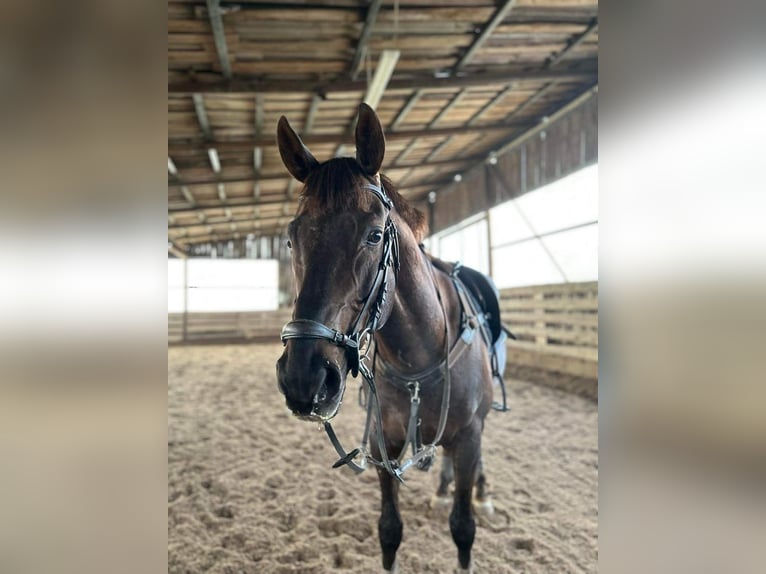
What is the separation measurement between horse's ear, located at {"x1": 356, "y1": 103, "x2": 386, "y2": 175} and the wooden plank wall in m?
4.25

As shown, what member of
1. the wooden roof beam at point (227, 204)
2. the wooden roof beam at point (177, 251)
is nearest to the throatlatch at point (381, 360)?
the wooden roof beam at point (227, 204)

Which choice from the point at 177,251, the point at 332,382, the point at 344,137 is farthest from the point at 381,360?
the point at 177,251

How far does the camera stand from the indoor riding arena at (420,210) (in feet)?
7.45

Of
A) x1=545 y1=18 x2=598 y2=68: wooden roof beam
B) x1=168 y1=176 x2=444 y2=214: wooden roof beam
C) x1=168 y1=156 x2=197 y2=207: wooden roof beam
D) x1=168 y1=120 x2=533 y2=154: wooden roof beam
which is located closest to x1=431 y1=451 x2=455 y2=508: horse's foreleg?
x1=545 y1=18 x2=598 y2=68: wooden roof beam

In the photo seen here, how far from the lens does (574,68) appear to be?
493 centimetres

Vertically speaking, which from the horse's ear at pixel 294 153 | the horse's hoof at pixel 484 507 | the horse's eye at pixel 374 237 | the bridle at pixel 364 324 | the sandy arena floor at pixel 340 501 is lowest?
the sandy arena floor at pixel 340 501

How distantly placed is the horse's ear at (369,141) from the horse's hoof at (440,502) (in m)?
2.08

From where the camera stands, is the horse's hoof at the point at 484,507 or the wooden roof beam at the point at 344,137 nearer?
the horse's hoof at the point at 484,507

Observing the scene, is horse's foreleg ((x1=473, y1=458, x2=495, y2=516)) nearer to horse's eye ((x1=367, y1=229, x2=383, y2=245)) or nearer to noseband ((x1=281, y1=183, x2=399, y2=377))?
noseband ((x1=281, y1=183, x2=399, y2=377))

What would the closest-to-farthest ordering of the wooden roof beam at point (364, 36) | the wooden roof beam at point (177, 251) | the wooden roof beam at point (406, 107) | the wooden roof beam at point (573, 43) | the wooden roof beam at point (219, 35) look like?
the wooden roof beam at point (219, 35), the wooden roof beam at point (364, 36), the wooden roof beam at point (573, 43), the wooden roof beam at point (406, 107), the wooden roof beam at point (177, 251)

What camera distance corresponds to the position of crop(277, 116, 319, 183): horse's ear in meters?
1.26

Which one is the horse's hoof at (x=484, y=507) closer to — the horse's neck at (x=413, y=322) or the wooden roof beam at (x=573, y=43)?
the horse's neck at (x=413, y=322)
